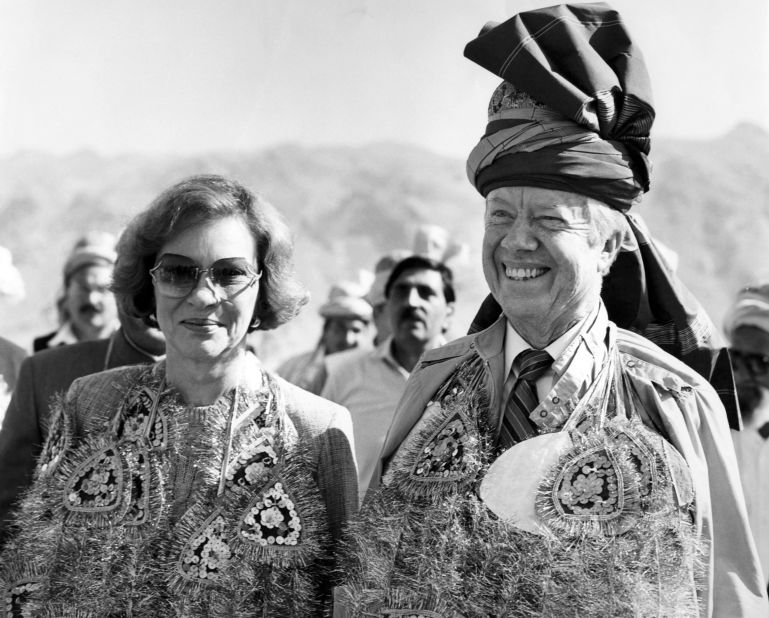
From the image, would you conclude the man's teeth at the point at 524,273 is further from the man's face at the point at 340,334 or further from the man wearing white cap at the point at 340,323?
the man's face at the point at 340,334

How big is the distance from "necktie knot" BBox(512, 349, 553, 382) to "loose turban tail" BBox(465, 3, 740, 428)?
426 millimetres

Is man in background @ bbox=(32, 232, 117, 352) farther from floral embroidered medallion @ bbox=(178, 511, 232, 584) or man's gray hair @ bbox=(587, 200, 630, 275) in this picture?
man's gray hair @ bbox=(587, 200, 630, 275)

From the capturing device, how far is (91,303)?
260 inches

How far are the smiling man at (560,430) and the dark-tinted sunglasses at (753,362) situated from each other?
298cm

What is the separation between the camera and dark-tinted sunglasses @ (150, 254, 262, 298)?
3199mm

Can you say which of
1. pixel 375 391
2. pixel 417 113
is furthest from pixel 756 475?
pixel 417 113

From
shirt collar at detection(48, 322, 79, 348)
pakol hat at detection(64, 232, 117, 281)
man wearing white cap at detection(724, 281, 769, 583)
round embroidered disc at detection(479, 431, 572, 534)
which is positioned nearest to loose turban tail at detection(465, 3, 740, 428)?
round embroidered disc at detection(479, 431, 572, 534)

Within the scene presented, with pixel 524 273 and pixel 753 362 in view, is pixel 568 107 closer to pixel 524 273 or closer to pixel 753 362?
pixel 524 273

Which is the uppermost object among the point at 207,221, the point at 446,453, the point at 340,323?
the point at 340,323

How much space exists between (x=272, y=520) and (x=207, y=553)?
7.6 inches

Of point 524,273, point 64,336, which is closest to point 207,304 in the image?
point 524,273

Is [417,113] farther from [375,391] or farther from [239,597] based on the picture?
[239,597]

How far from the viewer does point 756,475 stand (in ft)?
18.2

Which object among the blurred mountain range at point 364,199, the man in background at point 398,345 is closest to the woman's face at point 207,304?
the man in background at point 398,345
